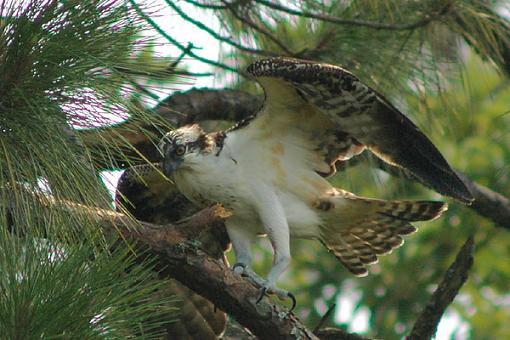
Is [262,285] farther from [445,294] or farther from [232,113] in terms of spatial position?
[232,113]

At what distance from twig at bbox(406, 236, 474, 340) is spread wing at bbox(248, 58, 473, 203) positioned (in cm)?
24

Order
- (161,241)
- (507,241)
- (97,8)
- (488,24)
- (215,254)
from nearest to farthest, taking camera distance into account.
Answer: (97,8) → (161,241) → (488,24) → (215,254) → (507,241)

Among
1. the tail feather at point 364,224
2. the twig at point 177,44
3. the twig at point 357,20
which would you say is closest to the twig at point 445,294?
the tail feather at point 364,224

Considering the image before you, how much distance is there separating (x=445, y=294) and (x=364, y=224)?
2.78 ft

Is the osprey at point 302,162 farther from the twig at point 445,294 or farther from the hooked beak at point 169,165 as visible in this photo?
the twig at point 445,294

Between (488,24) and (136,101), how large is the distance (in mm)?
2236

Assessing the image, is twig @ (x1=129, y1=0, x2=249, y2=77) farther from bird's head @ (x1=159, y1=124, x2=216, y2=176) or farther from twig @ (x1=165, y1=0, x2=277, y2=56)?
bird's head @ (x1=159, y1=124, x2=216, y2=176)

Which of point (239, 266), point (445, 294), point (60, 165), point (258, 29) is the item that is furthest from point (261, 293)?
→ point (258, 29)

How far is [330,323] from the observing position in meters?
7.55

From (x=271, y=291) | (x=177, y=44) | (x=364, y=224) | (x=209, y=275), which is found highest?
(x=177, y=44)

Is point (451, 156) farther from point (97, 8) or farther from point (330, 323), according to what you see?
point (97, 8)

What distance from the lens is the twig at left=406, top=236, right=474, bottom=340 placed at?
14.8ft

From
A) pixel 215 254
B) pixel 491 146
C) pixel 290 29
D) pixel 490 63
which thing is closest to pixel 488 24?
pixel 490 63

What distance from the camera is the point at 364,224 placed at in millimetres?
5273
